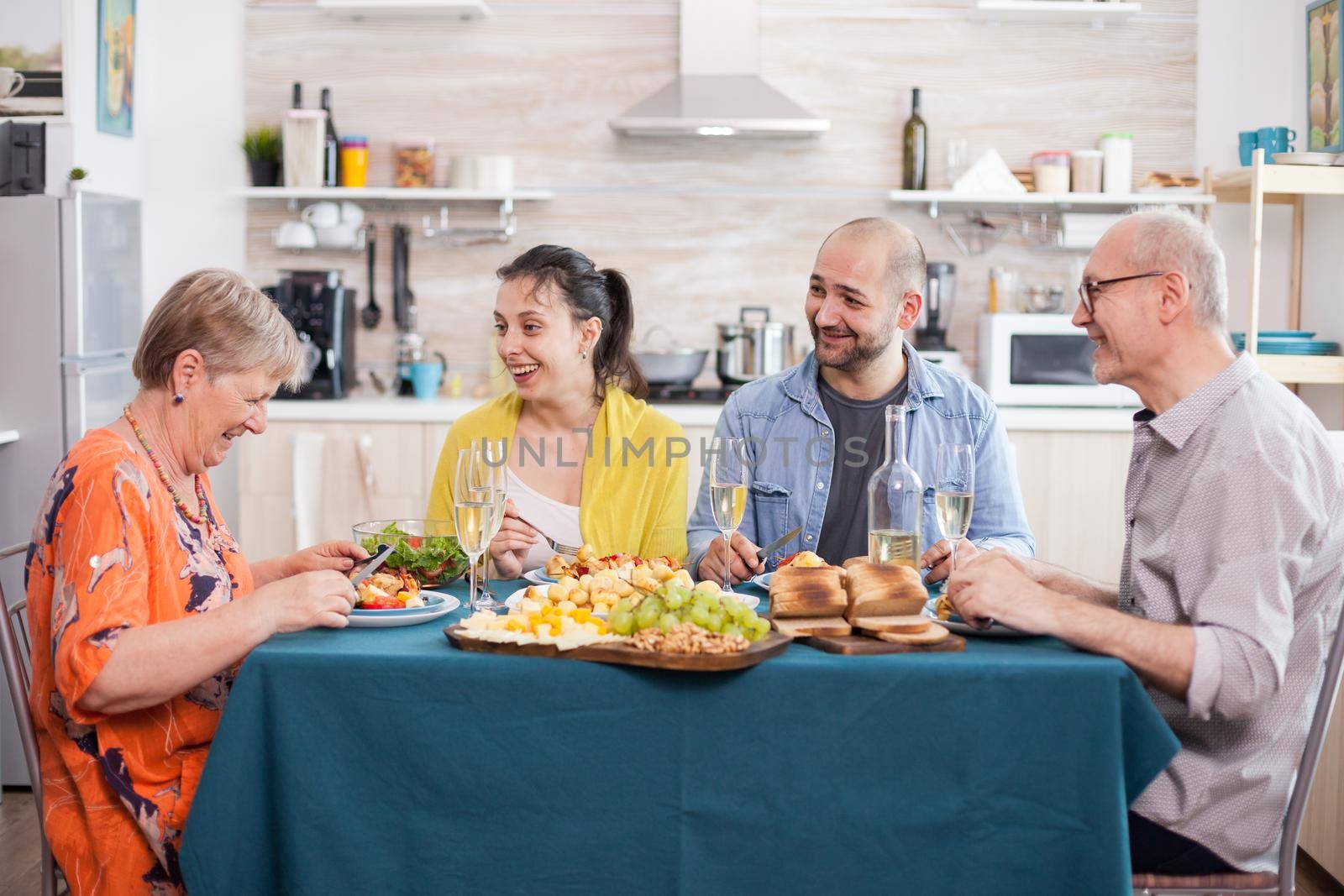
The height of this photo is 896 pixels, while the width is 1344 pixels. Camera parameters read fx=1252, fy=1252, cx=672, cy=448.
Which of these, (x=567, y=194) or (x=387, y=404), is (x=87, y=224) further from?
(x=567, y=194)

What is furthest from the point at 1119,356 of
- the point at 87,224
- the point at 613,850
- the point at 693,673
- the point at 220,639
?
the point at 87,224

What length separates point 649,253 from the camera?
4.91 m

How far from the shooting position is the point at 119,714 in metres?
1.65

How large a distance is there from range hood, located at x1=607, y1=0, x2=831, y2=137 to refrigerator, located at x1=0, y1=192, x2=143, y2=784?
191 centimetres

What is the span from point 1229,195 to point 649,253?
2153 mm

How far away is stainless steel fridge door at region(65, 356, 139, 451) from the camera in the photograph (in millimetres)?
3541

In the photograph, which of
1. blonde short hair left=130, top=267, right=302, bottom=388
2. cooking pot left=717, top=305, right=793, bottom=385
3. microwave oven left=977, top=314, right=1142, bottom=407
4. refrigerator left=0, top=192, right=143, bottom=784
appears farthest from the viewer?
cooking pot left=717, top=305, right=793, bottom=385

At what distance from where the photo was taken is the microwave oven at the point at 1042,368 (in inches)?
174

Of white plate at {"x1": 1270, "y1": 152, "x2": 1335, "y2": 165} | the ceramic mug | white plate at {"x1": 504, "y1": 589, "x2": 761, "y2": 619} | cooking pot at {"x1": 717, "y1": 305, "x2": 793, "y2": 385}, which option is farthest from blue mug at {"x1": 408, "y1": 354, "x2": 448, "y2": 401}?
white plate at {"x1": 1270, "y1": 152, "x2": 1335, "y2": 165}

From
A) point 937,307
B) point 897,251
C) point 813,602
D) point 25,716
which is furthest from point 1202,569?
point 937,307

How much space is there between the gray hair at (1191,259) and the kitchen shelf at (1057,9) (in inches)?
119

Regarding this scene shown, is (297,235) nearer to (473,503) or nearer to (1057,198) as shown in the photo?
(1057,198)

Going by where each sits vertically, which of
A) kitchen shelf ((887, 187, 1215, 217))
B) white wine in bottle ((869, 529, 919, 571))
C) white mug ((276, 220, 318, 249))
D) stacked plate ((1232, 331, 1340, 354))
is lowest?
white wine in bottle ((869, 529, 919, 571))

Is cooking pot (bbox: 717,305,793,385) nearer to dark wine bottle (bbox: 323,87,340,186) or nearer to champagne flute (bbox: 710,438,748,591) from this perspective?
dark wine bottle (bbox: 323,87,340,186)
